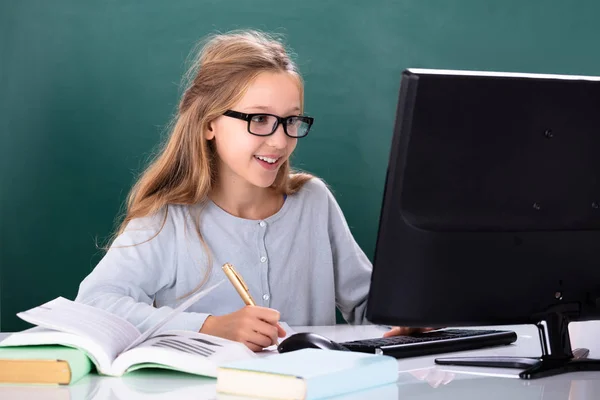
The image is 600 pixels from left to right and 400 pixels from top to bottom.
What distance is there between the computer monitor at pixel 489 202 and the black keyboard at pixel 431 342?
0.67 ft

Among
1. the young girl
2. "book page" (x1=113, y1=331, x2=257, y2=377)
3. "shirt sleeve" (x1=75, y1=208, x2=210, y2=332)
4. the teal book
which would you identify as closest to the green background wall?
the young girl

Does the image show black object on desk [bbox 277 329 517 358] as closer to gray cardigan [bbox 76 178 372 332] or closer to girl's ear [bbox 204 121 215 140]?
gray cardigan [bbox 76 178 372 332]

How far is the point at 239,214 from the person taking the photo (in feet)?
7.34

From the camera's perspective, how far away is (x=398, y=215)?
119 centimetres

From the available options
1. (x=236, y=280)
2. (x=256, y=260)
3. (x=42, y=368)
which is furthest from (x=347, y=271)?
(x=42, y=368)

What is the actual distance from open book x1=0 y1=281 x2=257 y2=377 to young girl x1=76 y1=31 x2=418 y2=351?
54cm

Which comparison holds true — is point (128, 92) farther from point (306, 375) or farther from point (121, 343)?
point (306, 375)

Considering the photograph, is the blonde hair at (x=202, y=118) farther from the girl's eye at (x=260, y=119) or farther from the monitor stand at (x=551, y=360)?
the monitor stand at (x=551, y=360)

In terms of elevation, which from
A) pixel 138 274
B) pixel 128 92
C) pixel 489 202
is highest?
pixel 128 92

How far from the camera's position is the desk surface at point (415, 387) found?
114 centimetres

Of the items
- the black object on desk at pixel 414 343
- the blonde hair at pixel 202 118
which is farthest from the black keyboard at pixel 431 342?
the blonde hair at pixel 202 118

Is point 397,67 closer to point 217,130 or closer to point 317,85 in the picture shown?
point 317,85

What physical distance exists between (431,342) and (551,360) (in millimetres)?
222

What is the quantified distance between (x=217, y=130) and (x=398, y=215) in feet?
3.45
